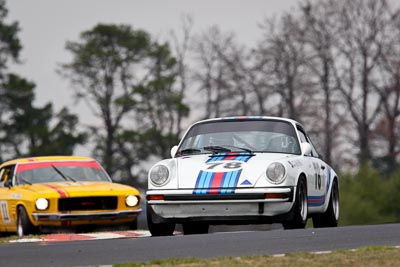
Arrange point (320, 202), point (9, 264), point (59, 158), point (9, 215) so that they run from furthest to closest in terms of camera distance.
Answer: point (59, 158) < point (9, 215) < point (320, 202) < point (9, 264)

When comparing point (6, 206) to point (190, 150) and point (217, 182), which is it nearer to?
point (190, 150)

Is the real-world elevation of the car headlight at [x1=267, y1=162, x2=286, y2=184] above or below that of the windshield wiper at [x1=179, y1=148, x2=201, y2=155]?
below

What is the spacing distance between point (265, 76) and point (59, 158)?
42.3m

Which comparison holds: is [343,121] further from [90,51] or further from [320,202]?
[320,202]

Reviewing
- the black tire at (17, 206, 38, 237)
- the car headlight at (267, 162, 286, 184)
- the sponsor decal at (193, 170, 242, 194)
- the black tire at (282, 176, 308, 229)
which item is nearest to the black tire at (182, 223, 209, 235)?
the black tire at (282, 176, 308, 229)

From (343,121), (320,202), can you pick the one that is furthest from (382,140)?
(320,202)

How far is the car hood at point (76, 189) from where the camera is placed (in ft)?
65.1

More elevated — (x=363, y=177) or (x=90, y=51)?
(x=90, y=51)

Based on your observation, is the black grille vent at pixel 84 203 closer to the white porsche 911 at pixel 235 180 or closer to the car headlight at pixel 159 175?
the white porsche 911 at pixel 235 180

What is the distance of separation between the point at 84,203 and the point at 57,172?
151cm

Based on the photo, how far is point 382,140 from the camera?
64375mm

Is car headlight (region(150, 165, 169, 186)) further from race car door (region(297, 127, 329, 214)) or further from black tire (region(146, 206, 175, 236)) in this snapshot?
race car door (region(297, 127, 329, 214))

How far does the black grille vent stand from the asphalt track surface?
242 inches

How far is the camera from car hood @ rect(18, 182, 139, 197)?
19.8 metres
